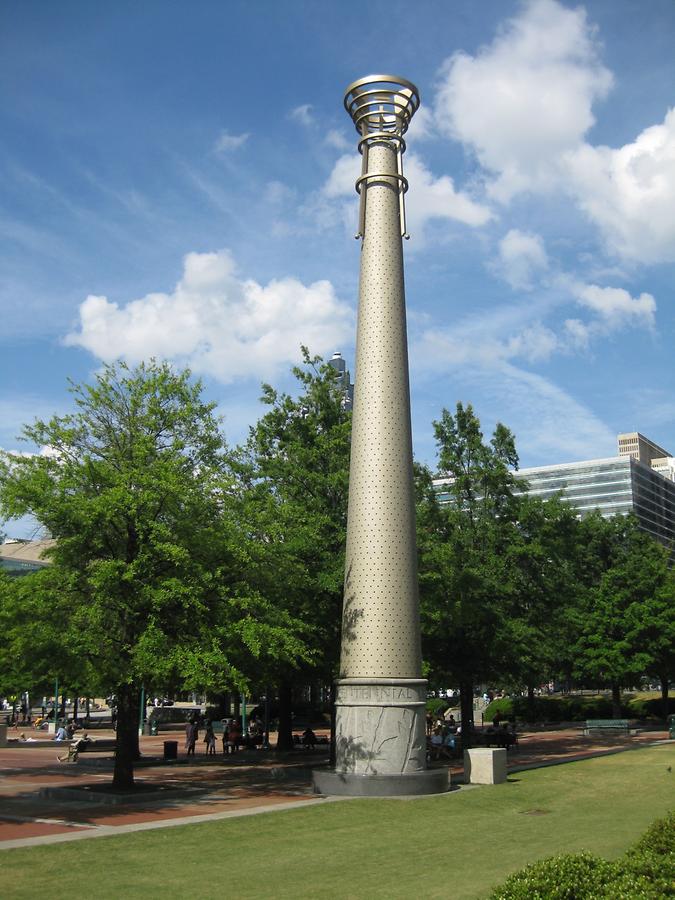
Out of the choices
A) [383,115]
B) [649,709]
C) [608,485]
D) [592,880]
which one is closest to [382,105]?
[383,115]

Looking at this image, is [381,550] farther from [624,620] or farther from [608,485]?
[608,485]

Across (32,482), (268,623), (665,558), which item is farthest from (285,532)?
(665,558)

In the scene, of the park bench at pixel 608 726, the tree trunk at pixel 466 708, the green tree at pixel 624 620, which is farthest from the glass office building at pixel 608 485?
the tree trunk at pixel 466 708

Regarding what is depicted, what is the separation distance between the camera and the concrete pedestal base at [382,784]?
20.4m

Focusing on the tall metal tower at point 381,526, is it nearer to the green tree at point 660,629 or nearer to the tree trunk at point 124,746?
the tree trunk at point 124,746

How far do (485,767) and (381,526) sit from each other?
6.89m

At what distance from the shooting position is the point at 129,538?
2069 cm

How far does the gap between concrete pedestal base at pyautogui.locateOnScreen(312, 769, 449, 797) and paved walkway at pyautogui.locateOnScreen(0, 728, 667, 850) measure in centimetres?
60

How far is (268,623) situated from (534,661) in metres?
18.9

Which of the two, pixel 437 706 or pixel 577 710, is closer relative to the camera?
pixel 577 710

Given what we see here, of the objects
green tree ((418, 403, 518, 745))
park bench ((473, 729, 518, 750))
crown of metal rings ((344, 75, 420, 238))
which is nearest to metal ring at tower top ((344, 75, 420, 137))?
crown of metal rings ((344, 75, 420, 238))

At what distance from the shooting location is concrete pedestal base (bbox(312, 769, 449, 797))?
20359mm

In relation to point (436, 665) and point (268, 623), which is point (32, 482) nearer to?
point (268, 623)

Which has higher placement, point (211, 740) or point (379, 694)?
point (379, 694)
